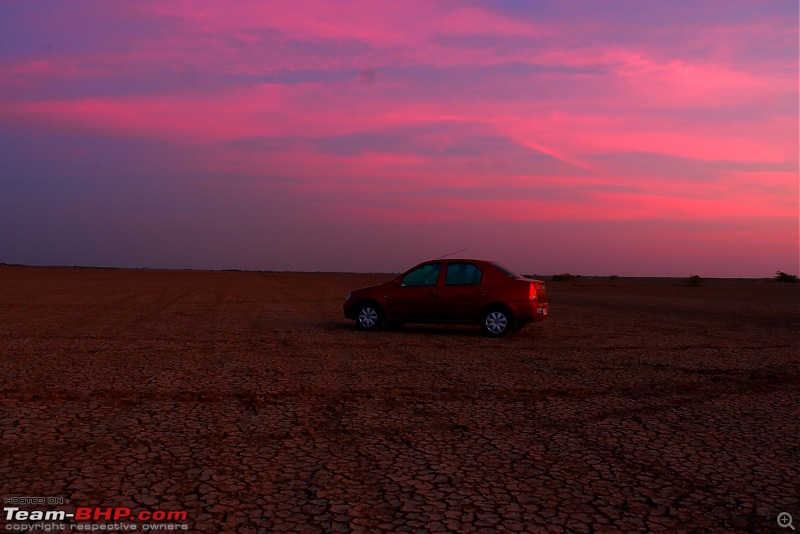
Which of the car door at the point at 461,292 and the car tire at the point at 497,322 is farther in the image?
the car door at the point at 461,292

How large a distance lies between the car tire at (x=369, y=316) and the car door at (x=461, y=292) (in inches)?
58.0

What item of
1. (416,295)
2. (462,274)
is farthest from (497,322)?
(416,295)

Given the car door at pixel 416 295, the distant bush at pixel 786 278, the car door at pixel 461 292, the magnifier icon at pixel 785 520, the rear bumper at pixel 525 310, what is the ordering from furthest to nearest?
the distant bush at pixel 786 278
the car door at pixel 416 295
the car door at pixel 461 292
the rear bumper at pixel 525 310
the magnifier icon at pixel 785 520

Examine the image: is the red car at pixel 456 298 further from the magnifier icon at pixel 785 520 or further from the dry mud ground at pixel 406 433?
the magnifier icon at pixel 785 520

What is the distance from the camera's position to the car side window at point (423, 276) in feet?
49.9

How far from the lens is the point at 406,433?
20.3ft

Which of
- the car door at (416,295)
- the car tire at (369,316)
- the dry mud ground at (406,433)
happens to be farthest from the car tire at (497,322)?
the car tire at (369,316)

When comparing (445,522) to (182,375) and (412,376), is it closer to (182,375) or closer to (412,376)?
(412,376)

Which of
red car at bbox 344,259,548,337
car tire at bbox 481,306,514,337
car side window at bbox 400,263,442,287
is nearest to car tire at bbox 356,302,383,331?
red car at bbox 344,259,548,337

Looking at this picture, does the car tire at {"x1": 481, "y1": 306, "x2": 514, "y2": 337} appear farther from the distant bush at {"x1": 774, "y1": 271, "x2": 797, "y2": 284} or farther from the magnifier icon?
the distant bush at {"x1": 774, "y1": 271, "x2": 797, "y2": 284}

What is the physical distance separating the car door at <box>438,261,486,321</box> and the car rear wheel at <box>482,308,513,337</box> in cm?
27

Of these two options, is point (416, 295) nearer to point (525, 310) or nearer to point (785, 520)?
point (525, 310)

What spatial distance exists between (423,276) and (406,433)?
9266 millimetres

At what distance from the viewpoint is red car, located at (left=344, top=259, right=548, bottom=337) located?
563 inches
